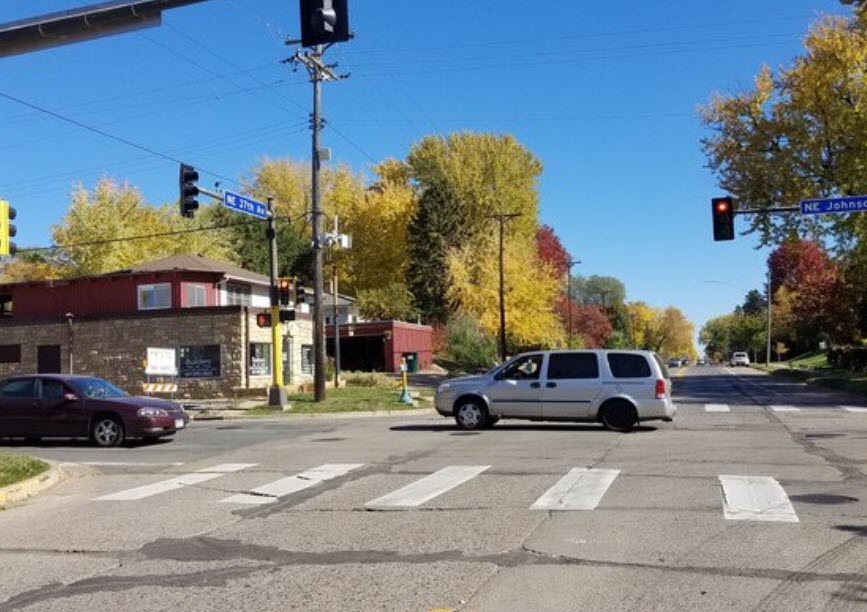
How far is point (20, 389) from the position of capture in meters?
17.7

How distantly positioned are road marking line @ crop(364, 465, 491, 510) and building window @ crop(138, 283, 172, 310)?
1095 inches

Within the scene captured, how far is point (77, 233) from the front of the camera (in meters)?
Result: 58.2

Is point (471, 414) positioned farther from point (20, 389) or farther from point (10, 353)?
point (10, 353)

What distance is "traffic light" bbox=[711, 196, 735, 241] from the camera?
2564cm

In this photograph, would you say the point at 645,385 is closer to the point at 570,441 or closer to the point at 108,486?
the point at 570,441

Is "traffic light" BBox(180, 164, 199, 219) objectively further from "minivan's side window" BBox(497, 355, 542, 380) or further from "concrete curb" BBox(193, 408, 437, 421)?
"minivan's side window" BBox(497, 355, 542, 380)

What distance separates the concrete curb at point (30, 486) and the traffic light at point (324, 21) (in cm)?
665

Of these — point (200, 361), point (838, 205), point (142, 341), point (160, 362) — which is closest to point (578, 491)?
point (838, 205)

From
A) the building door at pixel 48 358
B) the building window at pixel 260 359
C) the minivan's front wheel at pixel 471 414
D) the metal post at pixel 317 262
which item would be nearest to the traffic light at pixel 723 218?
the minivan's front wheel at pixel 471 414

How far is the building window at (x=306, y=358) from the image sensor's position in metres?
40.1

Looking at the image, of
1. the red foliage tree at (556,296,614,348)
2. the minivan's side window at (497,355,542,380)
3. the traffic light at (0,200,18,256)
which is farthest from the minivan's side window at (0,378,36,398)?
the red foliage tree at (556,296,614,348)

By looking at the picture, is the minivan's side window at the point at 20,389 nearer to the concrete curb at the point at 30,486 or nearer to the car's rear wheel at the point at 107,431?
the car's rear wheel at the point at 107,431

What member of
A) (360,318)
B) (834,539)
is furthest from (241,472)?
(360,318)

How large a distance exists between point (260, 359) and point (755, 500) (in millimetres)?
28251
